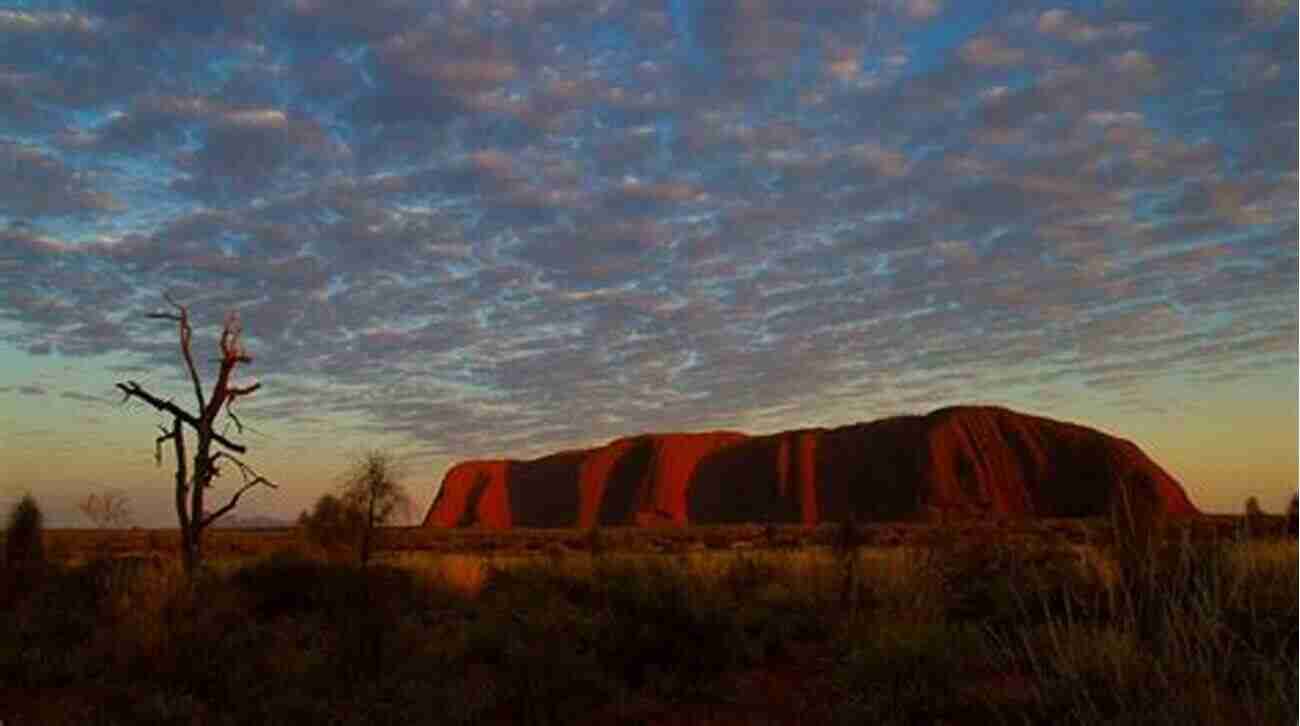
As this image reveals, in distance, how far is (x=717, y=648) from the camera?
39.3ft

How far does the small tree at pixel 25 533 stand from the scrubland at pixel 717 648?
411 cm

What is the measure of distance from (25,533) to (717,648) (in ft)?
53.1

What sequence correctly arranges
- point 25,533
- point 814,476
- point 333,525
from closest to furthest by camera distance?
1. point 25,533
2. point 333,525
3. point 814,476

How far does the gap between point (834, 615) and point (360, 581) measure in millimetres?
8001

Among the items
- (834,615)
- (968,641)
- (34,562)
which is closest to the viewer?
(968,641)

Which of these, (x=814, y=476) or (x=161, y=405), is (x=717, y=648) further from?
(x=814, y=476)

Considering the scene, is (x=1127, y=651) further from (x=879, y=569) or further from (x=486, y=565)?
(x=486, y=565)

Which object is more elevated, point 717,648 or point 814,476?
point 814,476

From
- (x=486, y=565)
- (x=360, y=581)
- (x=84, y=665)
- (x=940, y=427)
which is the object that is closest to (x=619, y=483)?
(x=940, y=427)

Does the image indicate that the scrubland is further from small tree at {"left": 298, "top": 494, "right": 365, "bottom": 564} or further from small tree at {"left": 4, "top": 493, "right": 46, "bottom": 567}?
small tree at {"left": 298, "top": 494, "right": 365, "bottom": 564}

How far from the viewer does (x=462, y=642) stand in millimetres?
13219

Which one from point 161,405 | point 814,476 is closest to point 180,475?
point 161,405

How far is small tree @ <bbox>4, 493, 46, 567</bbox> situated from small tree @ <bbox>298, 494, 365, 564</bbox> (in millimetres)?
5418

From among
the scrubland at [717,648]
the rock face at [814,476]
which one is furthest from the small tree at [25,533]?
the rock face at [814,476]
